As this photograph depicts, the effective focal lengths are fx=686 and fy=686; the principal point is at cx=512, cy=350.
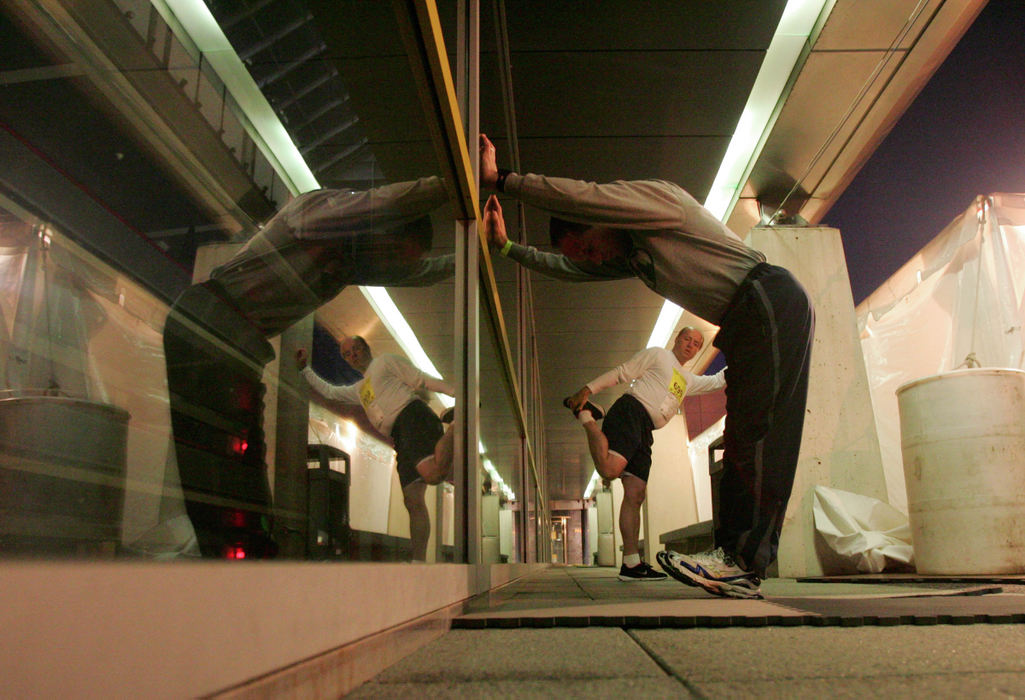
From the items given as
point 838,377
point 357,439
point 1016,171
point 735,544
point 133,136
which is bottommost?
point 735,544

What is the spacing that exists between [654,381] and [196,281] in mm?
3207

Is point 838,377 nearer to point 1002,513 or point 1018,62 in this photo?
point 1002,513

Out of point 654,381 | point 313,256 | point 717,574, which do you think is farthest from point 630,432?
point 313,256

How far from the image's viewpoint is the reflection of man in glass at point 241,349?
52 centimetres

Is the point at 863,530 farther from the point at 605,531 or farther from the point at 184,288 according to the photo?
the point at 605,531

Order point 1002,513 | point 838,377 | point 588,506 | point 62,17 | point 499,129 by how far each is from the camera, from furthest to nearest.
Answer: point 588,506
point 838,377
point 499,129
point 1002,513
point 62,17

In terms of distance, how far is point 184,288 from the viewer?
19.7 inches

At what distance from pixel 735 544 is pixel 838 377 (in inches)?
96.6

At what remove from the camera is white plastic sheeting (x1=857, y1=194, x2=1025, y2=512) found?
388 cm

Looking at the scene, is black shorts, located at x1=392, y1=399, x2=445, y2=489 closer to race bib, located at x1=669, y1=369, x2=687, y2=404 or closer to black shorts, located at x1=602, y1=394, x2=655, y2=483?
black shorts, located at x1=602, y1=394, x2=655, y2=483

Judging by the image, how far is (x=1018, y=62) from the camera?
314 cm

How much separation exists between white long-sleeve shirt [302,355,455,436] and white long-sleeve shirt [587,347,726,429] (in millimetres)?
2157

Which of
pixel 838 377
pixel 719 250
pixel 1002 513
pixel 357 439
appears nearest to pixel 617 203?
pixel 719 250

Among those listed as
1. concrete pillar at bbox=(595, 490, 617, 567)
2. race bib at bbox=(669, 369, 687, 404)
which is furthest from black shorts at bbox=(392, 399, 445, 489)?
concrete pillar at bbox=(595, 490, 617, 567)
